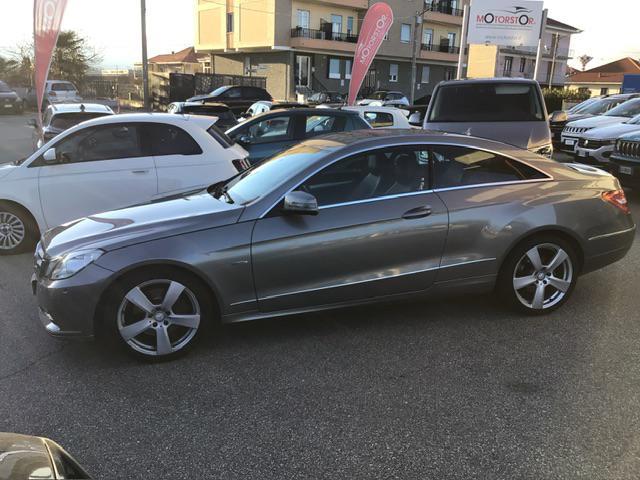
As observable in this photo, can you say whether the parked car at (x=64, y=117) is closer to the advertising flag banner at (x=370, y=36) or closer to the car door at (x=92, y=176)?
the car door at (x=92, y=176)

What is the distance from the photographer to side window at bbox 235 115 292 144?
8.90 meters

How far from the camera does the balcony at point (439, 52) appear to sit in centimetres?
4816

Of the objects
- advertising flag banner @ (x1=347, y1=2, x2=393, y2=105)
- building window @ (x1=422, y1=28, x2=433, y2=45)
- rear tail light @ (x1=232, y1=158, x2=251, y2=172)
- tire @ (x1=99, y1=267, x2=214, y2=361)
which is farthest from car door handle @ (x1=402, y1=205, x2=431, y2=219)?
building window @ (x1=422, y1=28, x2=433, y2=45)

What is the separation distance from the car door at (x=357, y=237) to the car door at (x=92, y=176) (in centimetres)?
307

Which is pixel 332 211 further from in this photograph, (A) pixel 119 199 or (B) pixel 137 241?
(A) pixel 119 199

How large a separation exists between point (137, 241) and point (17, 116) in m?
32.2

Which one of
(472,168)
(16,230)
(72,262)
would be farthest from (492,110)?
(72,262)

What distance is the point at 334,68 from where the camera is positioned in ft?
141

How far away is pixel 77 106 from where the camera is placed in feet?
37.4

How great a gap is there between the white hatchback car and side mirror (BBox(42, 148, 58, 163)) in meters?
0.01

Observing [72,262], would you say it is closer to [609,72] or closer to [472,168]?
[472,168]

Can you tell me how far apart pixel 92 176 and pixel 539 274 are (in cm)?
494

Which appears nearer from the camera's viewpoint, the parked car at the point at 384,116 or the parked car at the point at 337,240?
the parked car at the point at 337,240

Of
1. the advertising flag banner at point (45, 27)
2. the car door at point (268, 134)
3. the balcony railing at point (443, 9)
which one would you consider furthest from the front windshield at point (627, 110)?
the balcony railing at point (443, 9)
